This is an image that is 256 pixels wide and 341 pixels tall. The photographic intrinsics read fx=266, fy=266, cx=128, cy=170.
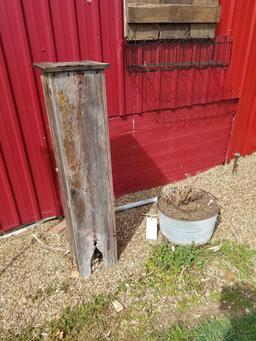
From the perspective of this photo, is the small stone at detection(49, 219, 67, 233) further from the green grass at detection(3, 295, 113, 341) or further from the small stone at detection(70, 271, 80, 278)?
the green grass at detection(3, 295, 113, 341)

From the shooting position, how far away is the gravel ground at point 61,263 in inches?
93.7

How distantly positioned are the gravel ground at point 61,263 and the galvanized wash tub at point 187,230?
28cm

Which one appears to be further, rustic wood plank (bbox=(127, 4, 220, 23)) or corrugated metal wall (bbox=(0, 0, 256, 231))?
rustic wood plank (bbox=(127, 4, 220, 23))

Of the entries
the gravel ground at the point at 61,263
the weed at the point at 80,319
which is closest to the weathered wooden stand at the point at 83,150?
the gravel ground at the point at 61,263

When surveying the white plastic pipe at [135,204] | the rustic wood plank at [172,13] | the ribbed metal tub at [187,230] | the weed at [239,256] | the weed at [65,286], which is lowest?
the weed at [65,286]

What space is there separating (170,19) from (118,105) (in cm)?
112

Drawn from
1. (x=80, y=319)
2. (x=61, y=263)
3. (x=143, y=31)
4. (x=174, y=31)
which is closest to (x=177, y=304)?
(x=80, y=319)

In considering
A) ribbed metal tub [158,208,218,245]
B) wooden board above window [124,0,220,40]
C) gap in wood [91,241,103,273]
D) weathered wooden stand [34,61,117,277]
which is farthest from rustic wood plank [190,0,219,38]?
gap in wood [91,241,103,273]

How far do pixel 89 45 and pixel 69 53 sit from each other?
24 cm

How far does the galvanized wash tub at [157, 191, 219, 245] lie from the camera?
2678mm

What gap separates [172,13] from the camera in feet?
9.83

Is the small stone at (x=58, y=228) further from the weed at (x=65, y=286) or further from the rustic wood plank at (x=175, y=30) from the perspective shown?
the rustic wood plank at (x=175, y=30)

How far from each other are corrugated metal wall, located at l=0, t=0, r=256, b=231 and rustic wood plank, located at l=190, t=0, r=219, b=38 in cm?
21

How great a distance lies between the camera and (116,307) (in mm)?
2338
